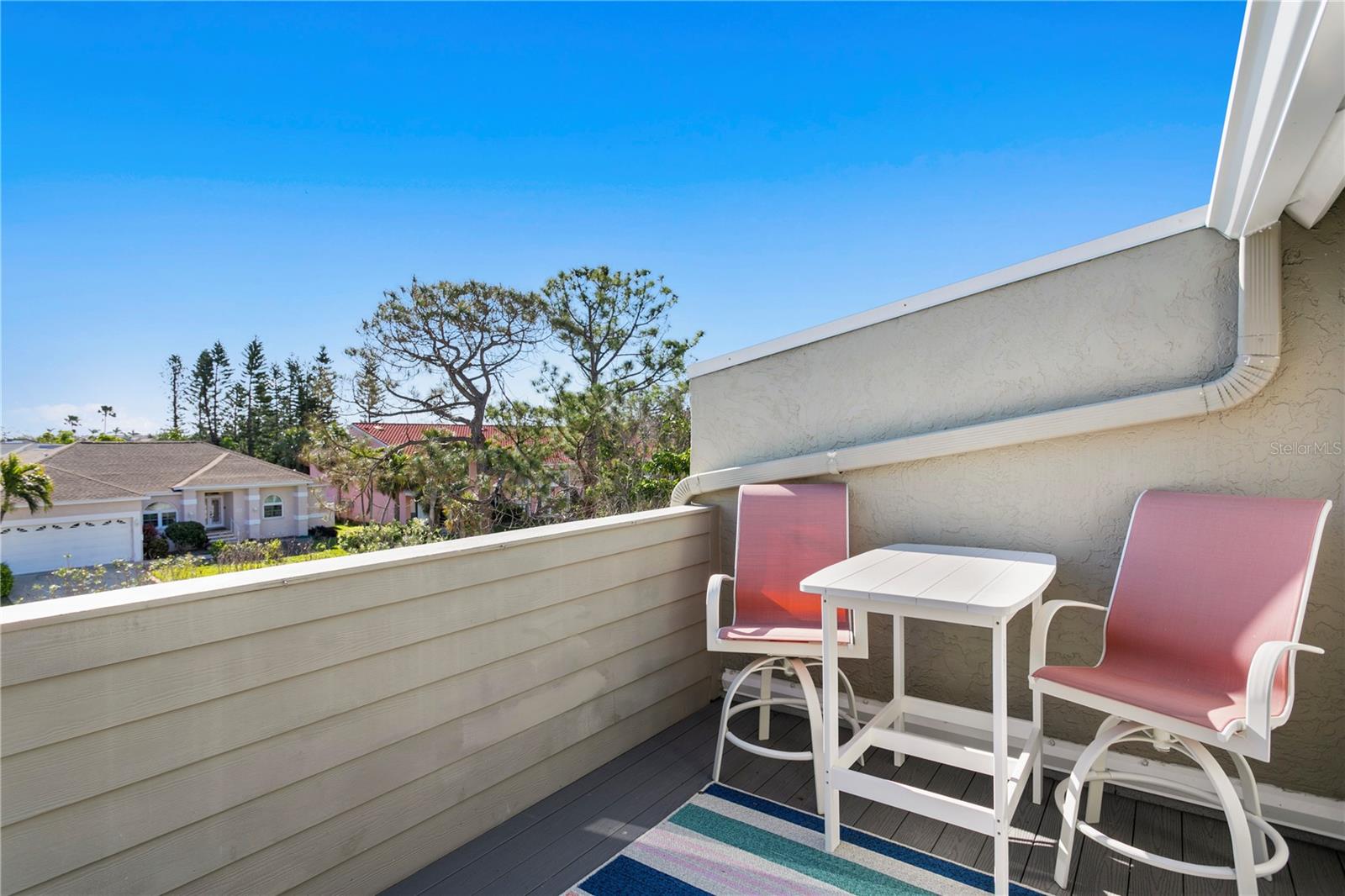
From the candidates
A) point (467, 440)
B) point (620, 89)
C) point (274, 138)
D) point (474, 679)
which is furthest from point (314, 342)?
point (474, 679)

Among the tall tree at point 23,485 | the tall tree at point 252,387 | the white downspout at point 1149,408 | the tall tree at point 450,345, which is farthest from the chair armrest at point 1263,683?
the tall tree at point 252,387

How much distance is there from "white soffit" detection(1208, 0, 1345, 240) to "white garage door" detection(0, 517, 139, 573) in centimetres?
2548

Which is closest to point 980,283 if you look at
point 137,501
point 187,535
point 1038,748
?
point 1038,748

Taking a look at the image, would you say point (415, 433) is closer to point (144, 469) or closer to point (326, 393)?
point (326, 393)

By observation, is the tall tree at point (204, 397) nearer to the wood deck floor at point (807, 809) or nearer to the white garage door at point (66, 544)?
the white garage door at point (66, 544)

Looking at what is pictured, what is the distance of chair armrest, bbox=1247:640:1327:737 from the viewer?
1.41 m

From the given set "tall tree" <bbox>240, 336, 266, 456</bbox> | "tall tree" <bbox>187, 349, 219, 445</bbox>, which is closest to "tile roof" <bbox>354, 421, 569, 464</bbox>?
"tall tree" <bbox>240, 336, 266, 456</bbox>

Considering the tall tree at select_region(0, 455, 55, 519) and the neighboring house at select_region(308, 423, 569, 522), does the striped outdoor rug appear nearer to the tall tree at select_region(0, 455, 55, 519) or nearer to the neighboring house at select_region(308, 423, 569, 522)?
the neighboring house at select_region(308, 423, 569, 522)

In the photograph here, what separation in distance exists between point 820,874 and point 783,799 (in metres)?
0.41

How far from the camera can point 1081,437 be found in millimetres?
2275

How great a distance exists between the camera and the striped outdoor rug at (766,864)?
175cm

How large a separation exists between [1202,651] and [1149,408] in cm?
77

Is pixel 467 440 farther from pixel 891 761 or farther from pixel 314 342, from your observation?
pixel 314 342

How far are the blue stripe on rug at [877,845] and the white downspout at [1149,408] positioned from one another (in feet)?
4.38
